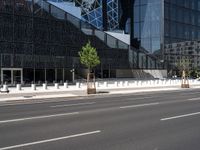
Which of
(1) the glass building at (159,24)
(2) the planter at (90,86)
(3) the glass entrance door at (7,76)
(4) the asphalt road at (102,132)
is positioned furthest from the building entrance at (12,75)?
(4) the asphalt road at (102,132)

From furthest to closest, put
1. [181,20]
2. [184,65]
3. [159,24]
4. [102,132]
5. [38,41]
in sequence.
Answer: [181,20], [159,24], [184,65], [38,41], [102,132]

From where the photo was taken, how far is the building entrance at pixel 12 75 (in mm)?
51256

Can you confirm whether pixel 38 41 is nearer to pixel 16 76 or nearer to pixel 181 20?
pixel 16 76

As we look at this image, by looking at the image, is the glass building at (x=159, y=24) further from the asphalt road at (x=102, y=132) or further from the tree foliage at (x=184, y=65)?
the asphalt road at (x=102, y=132)

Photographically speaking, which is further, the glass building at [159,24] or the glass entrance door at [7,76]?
the glass building at [159,24]

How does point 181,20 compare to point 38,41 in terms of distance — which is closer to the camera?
point 38,41

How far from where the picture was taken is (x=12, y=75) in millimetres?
51875

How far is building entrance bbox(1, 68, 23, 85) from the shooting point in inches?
2018

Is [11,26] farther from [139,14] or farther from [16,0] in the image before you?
[139,14]

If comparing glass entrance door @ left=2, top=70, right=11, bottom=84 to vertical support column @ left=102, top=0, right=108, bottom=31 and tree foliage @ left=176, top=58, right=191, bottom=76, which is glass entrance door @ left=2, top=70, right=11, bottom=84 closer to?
tree foliage @ left=176, top=58, right=191, bottom=76

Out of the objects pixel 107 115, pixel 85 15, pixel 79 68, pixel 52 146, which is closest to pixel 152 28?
pixel 85 15

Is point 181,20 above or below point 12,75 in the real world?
above

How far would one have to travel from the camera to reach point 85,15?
83.2 m

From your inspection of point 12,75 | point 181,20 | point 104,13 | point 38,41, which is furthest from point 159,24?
point 12,75
